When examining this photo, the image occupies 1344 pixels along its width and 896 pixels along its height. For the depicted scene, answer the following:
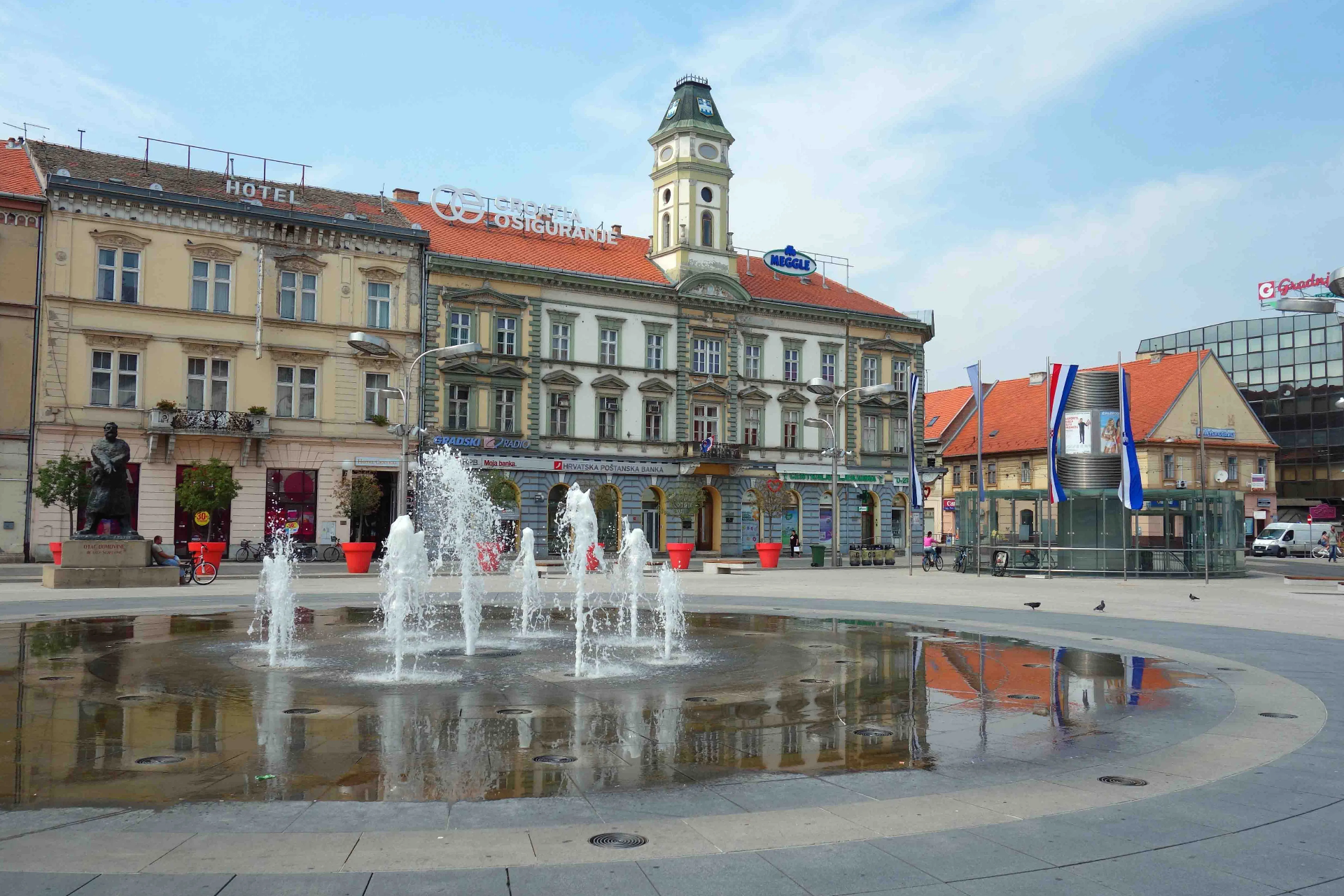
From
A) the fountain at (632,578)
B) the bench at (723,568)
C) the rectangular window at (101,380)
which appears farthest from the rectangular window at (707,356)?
the rectangular window at (101,380)

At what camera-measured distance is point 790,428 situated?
53.0m

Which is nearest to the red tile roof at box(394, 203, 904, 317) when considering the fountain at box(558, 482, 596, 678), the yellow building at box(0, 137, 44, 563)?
the yellow building at box(0, 137, 44, 563)

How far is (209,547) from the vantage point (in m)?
30.2

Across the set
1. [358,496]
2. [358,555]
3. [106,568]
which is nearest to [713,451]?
[358,496]

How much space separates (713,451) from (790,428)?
6398mm

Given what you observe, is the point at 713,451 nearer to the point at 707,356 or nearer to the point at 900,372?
the point at 707,356

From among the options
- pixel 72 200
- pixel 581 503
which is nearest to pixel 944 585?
pixel 581 503

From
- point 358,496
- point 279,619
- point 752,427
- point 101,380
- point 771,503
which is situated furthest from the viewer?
point 752,427

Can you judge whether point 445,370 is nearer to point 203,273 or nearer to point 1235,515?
point 203,273

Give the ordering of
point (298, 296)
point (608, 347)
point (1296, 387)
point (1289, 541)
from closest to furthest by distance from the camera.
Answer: point (298, 296), point (608, 347), point (1289, 541), point (1296, 387)

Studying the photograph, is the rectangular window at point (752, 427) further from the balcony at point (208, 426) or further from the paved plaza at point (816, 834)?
the paved plaza at point (816, 834)

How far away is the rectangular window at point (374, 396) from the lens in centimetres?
4216

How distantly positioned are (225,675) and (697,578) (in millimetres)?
21010

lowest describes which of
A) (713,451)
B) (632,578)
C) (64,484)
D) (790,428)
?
(632,578)
